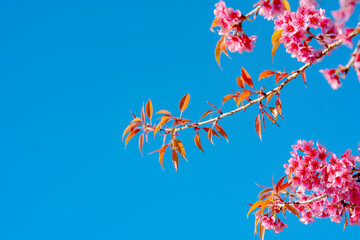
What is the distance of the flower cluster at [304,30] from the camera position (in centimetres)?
200

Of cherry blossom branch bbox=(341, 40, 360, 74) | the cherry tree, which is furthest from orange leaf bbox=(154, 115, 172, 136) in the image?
cherry blossom branch bbox=(341, 40, 360, 74)


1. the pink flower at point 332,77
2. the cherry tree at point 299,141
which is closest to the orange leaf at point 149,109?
the cherry tree at point 299,141

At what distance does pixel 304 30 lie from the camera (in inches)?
79.7

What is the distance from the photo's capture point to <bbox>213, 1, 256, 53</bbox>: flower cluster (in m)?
1.71

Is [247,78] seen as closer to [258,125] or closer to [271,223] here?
[258,125]

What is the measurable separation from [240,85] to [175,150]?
554 millimetres

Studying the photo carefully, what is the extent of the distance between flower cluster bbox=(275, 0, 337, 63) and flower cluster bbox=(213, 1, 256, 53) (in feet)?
0.97

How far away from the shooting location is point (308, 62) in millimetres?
2010

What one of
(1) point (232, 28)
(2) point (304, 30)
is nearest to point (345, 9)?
(1) point (232, 28)

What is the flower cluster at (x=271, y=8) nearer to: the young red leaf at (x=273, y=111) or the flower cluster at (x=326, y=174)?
the young red leaf at (x=273, y=111)

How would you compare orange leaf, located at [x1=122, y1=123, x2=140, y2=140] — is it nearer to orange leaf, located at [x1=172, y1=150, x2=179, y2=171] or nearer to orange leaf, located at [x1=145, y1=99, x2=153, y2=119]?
orange leaf, located at [x1=145, y1=99, x2=153, y2=119]

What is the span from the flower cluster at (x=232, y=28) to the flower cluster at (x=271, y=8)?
5.1 inches

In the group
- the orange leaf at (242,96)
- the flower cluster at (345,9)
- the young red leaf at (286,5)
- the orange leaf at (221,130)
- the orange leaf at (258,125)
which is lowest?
the flower cluster at (345,9)

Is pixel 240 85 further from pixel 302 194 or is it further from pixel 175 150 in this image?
pixel 302 194
